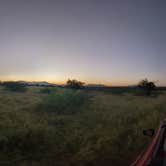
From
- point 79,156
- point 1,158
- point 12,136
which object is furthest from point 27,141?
point 79,156

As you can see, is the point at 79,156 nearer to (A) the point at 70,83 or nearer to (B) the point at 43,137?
(B) the point at 43,137

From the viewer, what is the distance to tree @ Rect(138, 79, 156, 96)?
45.2 meters

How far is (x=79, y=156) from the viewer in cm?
686

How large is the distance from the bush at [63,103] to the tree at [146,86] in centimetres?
2707

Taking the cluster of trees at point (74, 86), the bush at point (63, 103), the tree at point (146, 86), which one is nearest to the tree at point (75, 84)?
the cluster of trees at point (74, 86)

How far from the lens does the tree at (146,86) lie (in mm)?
45166

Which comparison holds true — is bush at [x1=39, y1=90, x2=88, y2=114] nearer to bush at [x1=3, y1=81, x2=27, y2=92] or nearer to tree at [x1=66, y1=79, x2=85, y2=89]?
bush at [x1=3, y1=81, x2=27, y2=92]

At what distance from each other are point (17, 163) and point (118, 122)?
6117 mm

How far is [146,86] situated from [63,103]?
31610mm

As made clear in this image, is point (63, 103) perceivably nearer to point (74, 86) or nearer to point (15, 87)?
point (15, 87)

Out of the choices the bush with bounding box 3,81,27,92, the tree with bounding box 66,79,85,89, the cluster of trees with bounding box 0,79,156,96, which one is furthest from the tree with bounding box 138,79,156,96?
the bush with bounding box 3,81,27,92

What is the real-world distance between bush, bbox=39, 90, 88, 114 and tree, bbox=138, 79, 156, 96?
2707cm

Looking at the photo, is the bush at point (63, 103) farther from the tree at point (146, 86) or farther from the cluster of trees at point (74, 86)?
the tree at point (146, 86)

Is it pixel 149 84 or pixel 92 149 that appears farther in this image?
pixel 149 84
